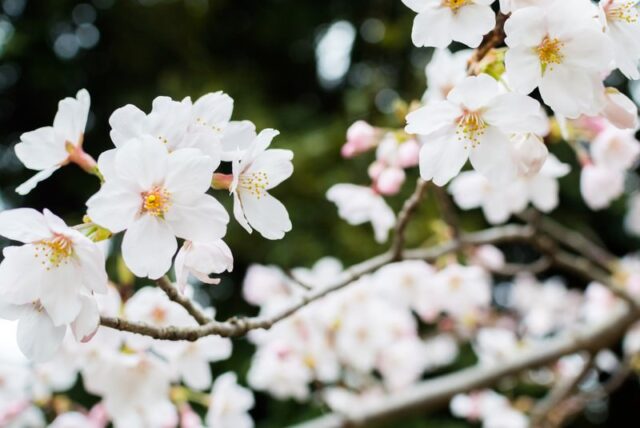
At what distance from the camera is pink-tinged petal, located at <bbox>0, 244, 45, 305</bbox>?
0.61m

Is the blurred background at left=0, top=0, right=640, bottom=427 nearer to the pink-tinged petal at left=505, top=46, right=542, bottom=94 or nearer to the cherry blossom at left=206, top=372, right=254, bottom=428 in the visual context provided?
the cherry blossom at left=206, top=372, right=254, bottom=428

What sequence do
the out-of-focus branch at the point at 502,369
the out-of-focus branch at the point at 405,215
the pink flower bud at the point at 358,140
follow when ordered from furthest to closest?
the out-of-focus branch at the point at 502,369 → the pink flower bud at the point at 358,140 → the out-of-focus branch at the point at 405,215

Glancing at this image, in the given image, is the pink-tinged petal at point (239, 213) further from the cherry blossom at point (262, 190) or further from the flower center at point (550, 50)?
the flower center at point (550, 50)

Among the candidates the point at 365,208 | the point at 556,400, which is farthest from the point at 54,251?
the point at 556,400

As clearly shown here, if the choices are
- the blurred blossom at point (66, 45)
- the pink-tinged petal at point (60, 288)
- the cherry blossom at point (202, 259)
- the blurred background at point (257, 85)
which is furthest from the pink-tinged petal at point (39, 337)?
the blurred blossom at point (66, 45)

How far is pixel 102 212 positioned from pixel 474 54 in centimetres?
42

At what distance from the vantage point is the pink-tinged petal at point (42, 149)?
692 mm

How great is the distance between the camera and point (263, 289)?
5.94 ft

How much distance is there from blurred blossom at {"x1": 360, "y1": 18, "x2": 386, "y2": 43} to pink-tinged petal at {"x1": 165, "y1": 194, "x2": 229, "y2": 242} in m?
2.71

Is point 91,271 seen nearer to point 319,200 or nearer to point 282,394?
point 282,394

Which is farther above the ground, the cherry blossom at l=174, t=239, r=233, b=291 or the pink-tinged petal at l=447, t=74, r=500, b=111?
the pink-tinged petal at l=447, t=74, r=500, b=111

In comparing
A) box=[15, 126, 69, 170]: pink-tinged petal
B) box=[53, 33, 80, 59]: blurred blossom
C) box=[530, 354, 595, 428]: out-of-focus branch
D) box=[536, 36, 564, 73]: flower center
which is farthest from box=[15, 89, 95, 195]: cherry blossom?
box=[53, 33, 80, 59]: blurred blossom

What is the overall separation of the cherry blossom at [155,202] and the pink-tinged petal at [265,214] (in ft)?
0.26

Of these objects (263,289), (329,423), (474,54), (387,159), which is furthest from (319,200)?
(474,54)
